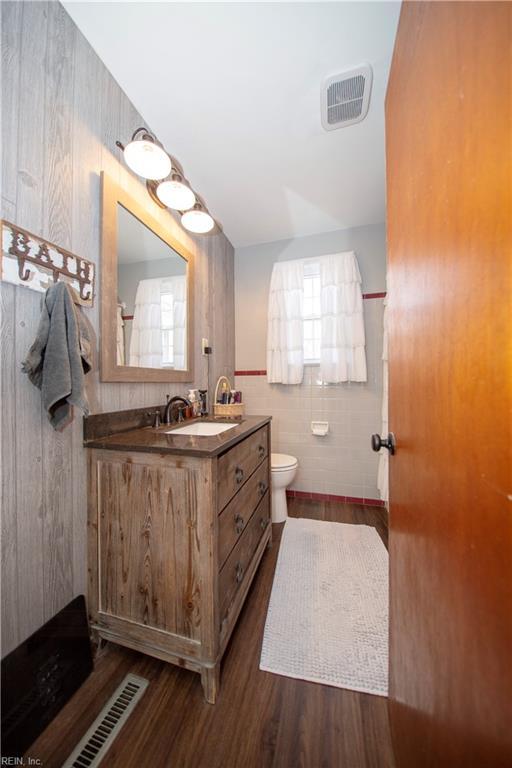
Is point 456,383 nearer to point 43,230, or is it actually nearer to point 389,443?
point 389,443

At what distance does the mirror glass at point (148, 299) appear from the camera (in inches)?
51.1

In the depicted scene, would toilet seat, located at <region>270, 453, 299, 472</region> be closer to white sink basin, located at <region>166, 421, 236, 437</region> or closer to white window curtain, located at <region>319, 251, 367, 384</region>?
white sink basin, located at <region>166, 421, 236, 437</region>

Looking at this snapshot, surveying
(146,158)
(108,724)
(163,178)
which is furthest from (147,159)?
(108,724)

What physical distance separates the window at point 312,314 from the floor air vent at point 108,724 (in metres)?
2.30

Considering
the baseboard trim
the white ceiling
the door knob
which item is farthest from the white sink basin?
the white ceiling

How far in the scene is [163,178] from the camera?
1.37 metres

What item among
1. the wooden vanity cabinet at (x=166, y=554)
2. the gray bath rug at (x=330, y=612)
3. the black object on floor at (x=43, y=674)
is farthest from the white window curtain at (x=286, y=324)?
the black object on floor at (x=43, y=674)

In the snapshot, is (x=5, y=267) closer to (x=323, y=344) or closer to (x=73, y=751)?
(x=73, y=751)

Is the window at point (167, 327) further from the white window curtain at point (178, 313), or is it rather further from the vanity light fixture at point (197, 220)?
the vanity light fixture at point (197, 220)

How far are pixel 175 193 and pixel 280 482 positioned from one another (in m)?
2.01

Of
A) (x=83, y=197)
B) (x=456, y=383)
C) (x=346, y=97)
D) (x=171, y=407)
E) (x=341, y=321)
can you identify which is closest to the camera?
(x=456, y=383)

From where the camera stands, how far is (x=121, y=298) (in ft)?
4.20

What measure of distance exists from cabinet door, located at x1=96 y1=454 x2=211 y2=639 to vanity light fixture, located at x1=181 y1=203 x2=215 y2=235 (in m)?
1.50

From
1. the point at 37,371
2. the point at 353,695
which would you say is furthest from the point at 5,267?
the point at 353,695
